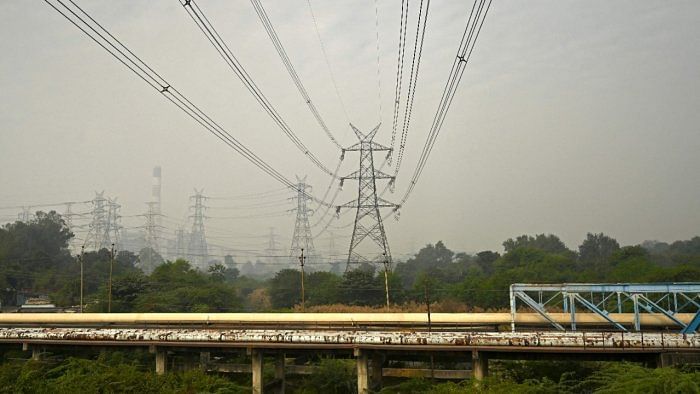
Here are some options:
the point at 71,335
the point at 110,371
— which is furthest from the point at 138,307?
the point at 110,371

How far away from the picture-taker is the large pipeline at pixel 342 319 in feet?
122

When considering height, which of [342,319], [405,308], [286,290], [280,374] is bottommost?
[280,374]

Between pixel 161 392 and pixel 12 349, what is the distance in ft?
59.2

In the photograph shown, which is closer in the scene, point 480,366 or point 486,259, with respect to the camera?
point 480,366

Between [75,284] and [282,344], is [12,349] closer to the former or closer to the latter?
[282,344]

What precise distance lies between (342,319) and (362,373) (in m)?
15.2

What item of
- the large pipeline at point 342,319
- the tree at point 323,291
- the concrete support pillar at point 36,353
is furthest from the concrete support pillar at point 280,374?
the tree at point 323,291

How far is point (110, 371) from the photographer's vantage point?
27438 millimetres

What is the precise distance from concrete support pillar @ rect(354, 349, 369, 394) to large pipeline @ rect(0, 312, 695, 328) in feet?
38.0

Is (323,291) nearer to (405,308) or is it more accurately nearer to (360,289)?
(360,289)

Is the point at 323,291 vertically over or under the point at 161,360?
over

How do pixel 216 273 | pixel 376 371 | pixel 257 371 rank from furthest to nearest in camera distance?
pixel 216 273 < pixel 376 371 < pixel 257 371

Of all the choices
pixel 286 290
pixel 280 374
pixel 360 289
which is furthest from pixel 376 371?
pixel 286 290

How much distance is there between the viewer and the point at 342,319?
137 ft
